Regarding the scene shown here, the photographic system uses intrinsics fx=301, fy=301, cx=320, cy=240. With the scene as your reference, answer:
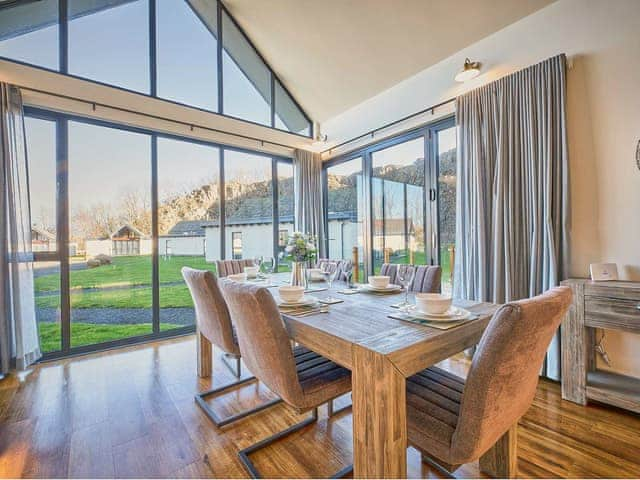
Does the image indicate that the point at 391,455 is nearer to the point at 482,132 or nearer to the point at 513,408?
the point at 513,408

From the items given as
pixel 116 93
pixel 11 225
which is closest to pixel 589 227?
pixel 116 93

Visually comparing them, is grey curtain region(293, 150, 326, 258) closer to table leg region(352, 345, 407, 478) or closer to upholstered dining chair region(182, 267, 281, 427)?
upholstered dining chair region(182, 267, 281, 427)

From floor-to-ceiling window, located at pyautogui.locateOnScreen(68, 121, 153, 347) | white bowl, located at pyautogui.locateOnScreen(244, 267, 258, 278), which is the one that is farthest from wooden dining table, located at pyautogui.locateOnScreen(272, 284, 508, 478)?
floor-to-ceiling window, located at pyautogui.locateOnScreen(68, 121, 153, 347)

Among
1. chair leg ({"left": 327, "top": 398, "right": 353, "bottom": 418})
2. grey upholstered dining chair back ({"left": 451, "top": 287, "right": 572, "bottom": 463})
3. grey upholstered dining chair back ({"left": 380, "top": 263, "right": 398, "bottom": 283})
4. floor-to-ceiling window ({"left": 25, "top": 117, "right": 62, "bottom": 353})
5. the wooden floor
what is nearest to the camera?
grey upholstered dining chair back ({"left": 451, "top": 287, "right": 572, "bottom": 463})

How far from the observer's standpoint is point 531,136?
2.38m

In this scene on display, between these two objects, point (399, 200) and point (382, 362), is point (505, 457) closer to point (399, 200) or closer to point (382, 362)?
point (382, 362)

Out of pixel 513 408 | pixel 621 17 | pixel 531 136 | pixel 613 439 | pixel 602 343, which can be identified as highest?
pixel 621 17

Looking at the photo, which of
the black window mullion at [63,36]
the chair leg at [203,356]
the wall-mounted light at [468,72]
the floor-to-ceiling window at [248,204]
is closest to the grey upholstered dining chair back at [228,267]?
the chair leg at [203,356]

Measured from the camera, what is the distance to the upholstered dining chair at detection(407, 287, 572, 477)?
0.89m

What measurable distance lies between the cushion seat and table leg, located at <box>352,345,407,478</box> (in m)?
0.10

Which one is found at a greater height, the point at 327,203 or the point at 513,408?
the point at 327,203

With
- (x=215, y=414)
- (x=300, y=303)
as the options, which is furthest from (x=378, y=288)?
(x=215, y=414)

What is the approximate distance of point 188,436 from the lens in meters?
1.74

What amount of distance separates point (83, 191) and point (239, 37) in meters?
2.77
